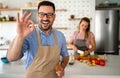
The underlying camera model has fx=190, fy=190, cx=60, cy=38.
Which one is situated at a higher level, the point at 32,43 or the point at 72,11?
the point at 72,11

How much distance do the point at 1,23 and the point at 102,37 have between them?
2.50 meters

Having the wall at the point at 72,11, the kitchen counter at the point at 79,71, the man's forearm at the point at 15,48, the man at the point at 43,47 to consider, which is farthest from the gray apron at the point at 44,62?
the wall at the point at 72,11

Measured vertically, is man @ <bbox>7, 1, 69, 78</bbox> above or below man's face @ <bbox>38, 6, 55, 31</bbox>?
below

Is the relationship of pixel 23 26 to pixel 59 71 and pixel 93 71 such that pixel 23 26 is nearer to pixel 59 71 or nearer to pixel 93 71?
pixel 59 71

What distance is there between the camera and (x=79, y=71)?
1.93 m

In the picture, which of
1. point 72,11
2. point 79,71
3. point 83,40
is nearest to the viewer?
point 79,71

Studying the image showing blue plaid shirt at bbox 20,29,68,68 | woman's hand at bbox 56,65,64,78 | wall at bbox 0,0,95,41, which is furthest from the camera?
wall at bbox 0,0,95,41

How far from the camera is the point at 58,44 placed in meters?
Result: 1.46

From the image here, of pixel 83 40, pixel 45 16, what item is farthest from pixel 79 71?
pixel 83 40

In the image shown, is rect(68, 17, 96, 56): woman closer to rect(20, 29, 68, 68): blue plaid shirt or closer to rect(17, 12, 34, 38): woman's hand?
rect(20, 29, 68, 68): blue plaid shirt

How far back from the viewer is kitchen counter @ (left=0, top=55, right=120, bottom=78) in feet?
6.02

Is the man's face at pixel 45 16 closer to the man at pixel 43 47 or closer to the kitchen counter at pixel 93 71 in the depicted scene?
the man at pixel 43 47

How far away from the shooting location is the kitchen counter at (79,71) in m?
1.83

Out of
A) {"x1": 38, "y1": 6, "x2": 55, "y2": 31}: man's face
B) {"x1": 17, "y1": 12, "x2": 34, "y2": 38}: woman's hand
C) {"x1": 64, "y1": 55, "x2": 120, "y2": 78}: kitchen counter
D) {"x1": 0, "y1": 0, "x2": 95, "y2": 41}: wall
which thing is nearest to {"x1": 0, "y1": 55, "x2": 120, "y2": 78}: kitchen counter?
{"x1": 64, "y1": 55, "x2": 120, "y2": 78}: kitchen counter
